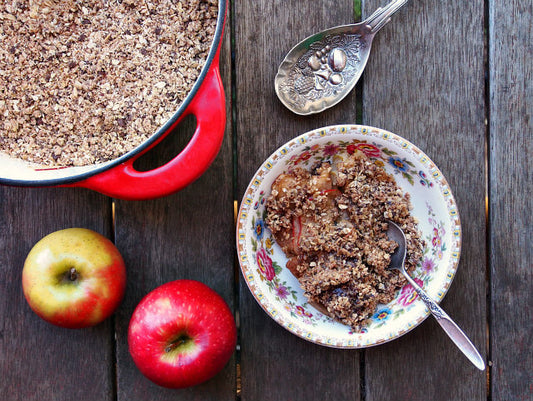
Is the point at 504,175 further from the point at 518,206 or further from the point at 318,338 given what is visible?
the point at 318,338

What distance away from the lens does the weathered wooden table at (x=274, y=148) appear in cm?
84

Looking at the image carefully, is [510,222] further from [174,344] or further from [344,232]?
[174,344]

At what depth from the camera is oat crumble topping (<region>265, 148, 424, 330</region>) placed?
79cm

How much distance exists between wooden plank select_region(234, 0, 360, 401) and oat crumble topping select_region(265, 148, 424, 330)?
9 centimetres

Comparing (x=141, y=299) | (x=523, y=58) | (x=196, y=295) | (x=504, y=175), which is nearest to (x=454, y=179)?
(x=504, y=175)

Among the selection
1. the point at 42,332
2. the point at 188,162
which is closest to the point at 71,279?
the point at 42,332

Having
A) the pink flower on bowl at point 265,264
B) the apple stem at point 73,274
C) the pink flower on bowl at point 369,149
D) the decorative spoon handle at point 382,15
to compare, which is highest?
the decorative spoon handle at point 382,15

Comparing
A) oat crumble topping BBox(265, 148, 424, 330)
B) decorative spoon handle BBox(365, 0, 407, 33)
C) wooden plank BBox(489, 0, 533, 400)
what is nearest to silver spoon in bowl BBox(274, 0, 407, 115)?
decorative spoon handle BBox(365, 0, 407, 33)

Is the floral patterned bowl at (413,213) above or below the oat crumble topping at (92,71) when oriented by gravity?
below

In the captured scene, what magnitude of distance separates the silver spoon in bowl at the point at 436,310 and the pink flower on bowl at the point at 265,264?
0.21 metres

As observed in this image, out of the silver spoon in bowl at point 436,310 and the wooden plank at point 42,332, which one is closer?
the silver spoon in bowl at point 436,310

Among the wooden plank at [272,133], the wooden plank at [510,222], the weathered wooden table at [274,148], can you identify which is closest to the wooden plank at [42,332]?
the weathered wooden table at [274,148]

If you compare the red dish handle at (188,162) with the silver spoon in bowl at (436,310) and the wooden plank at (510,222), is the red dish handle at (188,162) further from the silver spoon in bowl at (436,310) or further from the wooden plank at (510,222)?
the wooden plank at (510,222)

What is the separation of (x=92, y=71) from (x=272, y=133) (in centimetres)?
31
